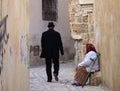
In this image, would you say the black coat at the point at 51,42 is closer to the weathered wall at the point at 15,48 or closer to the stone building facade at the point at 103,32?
the stone building facade at the point at 103,32

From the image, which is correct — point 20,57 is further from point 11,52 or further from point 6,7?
point 6,7

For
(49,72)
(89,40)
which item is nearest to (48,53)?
(49,72)

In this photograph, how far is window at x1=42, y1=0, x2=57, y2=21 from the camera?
20.2 metres

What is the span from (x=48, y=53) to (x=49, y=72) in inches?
21.0

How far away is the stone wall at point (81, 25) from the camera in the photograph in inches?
564

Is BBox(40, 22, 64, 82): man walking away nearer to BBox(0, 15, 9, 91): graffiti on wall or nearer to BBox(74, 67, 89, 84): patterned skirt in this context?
BBox(74, 67, 89, 84): patterned skirt

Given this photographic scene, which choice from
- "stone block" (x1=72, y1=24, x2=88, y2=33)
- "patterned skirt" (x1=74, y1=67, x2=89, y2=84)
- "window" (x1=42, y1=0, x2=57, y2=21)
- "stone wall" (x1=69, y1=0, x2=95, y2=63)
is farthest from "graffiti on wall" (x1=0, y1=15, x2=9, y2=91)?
"window" (x1=42, y1=0, x2=57, y2=21)

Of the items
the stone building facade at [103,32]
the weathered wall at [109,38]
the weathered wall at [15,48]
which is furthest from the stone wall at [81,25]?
the weathered wall at [15,48]

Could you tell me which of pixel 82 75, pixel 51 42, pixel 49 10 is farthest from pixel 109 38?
pixel 49 10

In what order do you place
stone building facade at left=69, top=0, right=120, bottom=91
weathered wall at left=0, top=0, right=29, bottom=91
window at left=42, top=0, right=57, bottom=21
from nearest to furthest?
weathered wall at left=0, top=0, right=29, bottom=91 → stone building facade at left=69, top=0, right=120, bottom=91 → window at left=42, top=0, right=57, bottom=21

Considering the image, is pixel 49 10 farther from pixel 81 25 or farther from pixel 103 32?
pixel 103 32

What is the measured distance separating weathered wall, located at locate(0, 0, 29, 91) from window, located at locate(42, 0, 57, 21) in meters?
12.3

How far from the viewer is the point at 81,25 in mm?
14875

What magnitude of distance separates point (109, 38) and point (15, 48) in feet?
14.8
